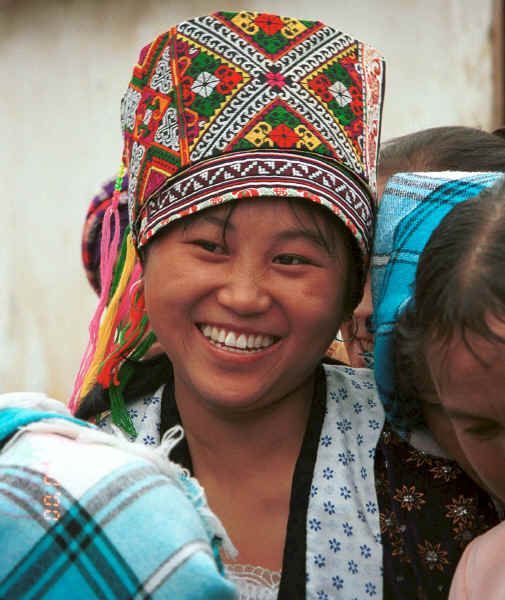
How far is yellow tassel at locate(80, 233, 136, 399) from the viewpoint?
6.42 ft

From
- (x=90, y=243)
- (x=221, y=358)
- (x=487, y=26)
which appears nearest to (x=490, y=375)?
(x=221, y=358)

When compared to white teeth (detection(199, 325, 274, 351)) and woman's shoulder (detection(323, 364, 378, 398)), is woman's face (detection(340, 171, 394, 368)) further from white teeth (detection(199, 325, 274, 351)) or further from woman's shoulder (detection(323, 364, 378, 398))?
white teeth (detection(199, 325, 274, 351))

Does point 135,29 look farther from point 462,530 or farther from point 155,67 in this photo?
point 462,530

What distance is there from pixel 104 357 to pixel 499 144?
3.92 feet

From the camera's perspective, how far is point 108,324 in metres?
1.98

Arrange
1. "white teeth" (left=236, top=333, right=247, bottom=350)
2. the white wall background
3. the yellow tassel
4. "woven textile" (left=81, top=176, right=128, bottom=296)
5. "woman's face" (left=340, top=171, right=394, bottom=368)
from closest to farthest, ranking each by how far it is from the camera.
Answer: "white teeth" (left=236, top=333, right=247, bottom=350) < the yellow tassel < "woman's face" (left=340, top=171, right=394, bottom=368) < "woven textile" (left=81, top=176, right=128, bottom=296) < the white wall background

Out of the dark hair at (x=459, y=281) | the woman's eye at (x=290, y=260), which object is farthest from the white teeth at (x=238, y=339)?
the dark hair at (x=459, y=281)

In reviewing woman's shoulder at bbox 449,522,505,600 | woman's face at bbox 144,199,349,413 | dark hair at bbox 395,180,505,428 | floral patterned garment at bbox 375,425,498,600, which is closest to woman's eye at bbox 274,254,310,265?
woman's face at bbox 144,199,349,413

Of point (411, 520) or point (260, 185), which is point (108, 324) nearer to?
point (260, 185)

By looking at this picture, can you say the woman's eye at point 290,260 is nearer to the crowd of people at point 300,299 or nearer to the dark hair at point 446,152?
the crowd of people at point 300,299

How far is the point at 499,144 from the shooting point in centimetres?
210

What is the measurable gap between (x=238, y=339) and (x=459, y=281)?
20.7 inches

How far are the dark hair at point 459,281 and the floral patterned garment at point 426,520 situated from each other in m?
0.27

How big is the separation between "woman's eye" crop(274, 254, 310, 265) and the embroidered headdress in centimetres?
12
